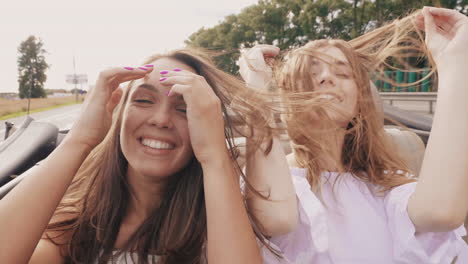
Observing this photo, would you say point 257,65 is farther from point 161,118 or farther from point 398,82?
point 398,82

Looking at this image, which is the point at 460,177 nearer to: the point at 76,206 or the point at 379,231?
the point at 379,231

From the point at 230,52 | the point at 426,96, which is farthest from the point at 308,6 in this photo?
the point at 230,52

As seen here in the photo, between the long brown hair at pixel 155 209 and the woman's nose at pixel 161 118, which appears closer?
the woman's nose at pixel 161 118

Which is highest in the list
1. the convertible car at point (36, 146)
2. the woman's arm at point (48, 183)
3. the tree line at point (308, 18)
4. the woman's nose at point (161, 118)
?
the tree line at point (308, 18)

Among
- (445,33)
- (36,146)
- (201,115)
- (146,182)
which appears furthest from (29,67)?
(445,33)

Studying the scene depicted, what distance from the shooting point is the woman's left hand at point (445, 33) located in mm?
1317

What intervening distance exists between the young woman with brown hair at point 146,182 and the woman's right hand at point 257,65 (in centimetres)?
15

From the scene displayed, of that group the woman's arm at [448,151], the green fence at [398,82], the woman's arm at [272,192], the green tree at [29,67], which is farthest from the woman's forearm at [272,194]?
the green tree at [29,67]

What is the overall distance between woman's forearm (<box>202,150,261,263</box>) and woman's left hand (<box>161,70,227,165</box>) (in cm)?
4

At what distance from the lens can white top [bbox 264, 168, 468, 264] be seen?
1.35 meters

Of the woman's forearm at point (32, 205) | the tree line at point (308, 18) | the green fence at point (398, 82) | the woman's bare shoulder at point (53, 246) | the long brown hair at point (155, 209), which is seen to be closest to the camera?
the woman's forearm at point (32, 205)

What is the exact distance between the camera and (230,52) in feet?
5.69

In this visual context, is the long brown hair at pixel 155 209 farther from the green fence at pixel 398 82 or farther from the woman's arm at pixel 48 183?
the green fence at pixel 398 82

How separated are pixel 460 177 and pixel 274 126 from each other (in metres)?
0.67
